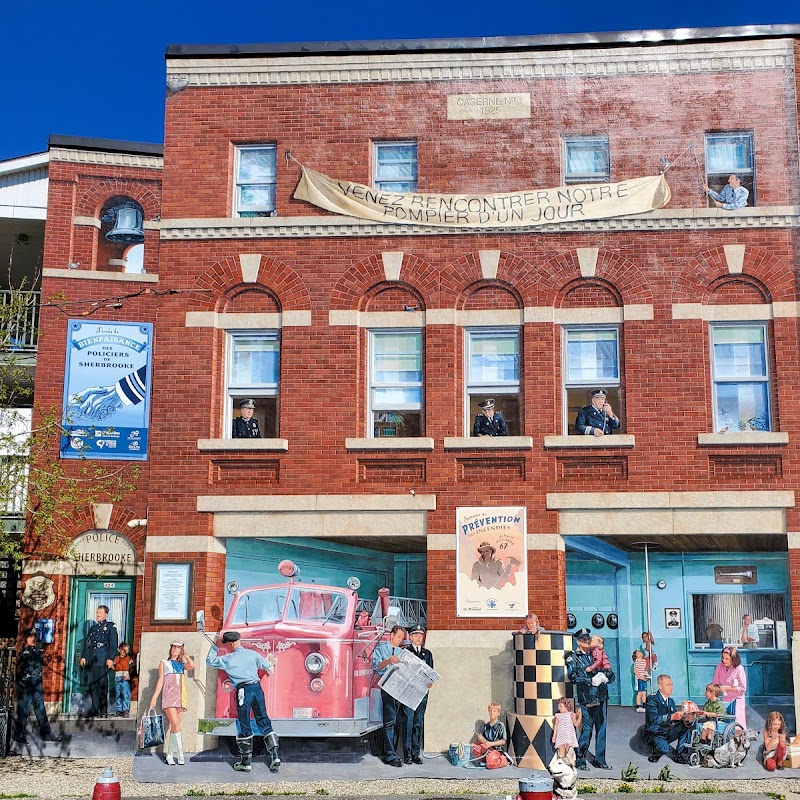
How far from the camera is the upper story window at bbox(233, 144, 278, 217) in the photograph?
17.0 meters

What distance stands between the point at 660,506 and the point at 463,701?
3918mm

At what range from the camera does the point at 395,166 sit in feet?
55.5

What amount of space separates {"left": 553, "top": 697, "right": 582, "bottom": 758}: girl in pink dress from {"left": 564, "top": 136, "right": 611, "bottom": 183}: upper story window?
767 cm

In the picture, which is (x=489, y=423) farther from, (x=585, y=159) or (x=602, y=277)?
(x=585, y=159)

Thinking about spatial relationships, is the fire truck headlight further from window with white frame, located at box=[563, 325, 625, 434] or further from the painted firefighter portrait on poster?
window with white frame, located at box=[563, 325, 625, 434]

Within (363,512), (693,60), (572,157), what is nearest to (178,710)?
(363,512)

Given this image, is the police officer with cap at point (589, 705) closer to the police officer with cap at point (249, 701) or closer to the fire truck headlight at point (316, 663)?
the fire truck headlight at point (316, 663)

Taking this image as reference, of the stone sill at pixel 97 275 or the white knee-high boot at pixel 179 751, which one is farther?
the stone sill at pixel 97 275

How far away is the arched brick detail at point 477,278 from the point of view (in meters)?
16.4

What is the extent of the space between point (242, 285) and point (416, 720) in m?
6.91

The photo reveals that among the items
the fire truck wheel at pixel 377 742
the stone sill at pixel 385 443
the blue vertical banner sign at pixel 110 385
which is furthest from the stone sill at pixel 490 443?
the blue vertical banner sign at pixel 110 385

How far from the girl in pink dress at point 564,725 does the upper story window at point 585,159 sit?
25.2ft

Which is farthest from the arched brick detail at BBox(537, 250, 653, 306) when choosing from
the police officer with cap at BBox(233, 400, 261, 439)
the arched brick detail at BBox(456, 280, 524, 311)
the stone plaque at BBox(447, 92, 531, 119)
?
the police officer with cap at BBox(233, 400, 261, 439)

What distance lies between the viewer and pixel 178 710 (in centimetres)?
1534
